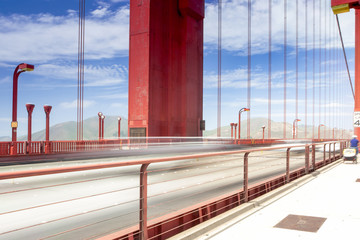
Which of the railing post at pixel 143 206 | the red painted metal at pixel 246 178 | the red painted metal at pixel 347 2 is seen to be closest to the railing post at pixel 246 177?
the red painted metal at pixel 246 178

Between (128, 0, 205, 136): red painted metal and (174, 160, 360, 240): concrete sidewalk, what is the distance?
2119 cm

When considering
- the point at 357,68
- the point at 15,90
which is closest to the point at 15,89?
the point at 15,90

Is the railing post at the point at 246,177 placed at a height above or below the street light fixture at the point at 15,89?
below

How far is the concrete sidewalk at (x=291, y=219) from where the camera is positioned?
377cm

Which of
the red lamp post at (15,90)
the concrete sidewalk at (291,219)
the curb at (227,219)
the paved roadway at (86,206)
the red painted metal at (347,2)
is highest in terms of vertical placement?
the red painted metal at (347,2)

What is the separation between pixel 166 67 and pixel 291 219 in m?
25.8

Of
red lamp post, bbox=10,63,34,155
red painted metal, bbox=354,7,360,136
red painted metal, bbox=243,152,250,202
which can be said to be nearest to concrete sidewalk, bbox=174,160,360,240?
red painted metal, bbox=243,152,250,202

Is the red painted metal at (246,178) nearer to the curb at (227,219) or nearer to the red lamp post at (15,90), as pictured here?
the curb at (227,219)

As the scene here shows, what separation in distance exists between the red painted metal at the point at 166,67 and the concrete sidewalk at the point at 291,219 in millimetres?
21189

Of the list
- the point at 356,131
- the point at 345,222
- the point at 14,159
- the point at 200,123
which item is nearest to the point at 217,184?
the point at 345,222

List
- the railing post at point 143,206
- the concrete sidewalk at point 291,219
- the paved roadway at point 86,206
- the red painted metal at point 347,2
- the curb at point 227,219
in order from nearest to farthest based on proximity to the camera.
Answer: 1. the railing post at point 143,206
2. the curb at point 227,219
3. the concrete sidewalk at point 291,219
4. the paved roadway at point 86,206
5. the red painted metal at point 347,2

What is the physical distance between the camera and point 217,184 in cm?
803

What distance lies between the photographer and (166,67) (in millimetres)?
29312

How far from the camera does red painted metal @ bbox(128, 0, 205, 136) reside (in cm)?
2703
